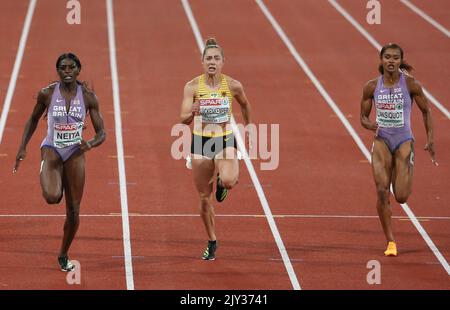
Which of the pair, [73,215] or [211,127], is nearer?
[73,215]

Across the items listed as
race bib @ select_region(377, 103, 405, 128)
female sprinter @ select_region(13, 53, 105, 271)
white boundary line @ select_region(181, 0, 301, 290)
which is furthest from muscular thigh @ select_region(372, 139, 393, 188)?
female sprinter @ select_region(13, 53, 105, 271)

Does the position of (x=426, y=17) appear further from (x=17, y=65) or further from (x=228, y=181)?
(x=228, y=181)

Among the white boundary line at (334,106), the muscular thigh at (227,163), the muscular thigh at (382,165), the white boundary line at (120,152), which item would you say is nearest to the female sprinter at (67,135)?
the white boundary line at (120,152)

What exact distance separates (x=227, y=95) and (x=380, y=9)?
15203 mm

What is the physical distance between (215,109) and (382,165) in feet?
5.45

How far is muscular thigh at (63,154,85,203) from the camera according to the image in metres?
11.8

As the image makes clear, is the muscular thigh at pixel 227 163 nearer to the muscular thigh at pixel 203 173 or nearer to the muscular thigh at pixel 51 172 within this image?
the muscular thigh at pixel 203 173

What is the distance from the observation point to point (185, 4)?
26891 millimetres

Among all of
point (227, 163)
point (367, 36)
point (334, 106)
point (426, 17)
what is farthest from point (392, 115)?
point (426, 17)

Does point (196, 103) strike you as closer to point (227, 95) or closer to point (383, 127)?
point (227, 95)

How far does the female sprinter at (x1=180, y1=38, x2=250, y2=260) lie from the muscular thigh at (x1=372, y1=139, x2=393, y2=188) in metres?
1.31

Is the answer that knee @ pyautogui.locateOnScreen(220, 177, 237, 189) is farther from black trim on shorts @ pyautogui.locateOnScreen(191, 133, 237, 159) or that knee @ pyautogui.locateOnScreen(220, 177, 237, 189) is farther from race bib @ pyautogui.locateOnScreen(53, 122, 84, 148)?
race bib @ pyautogui.locateOnScreen(53, 122, 84, 148)

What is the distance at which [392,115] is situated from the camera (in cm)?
1274

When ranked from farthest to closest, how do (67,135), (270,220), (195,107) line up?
(270,220) → (195,107) → (67,135)
